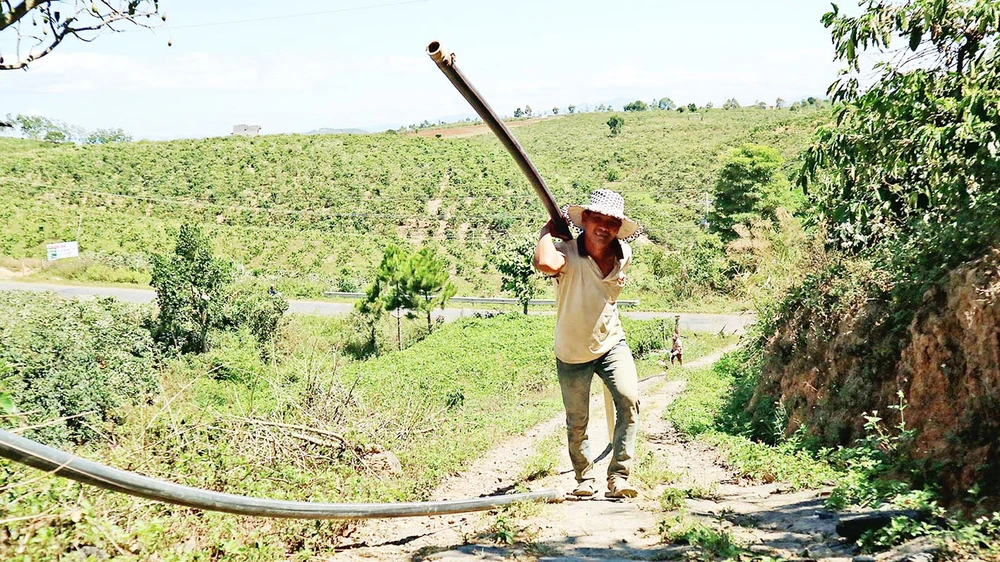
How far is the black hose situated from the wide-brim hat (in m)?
2.21

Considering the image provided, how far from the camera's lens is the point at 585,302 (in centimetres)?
Result: 540

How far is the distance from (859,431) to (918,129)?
8.05ft

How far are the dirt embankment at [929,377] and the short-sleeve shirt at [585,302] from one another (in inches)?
75.8

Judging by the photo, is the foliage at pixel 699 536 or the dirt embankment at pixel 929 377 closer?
the foliage at pixel 699 536

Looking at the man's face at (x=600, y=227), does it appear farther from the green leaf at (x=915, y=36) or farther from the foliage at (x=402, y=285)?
the foliage at (x=402, y=285)

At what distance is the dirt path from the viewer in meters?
4.07

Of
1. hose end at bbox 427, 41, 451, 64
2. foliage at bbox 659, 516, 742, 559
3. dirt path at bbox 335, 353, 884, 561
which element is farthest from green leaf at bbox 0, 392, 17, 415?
foliage at bbox 659, 516, 742, 559

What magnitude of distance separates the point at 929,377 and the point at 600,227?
2.52m

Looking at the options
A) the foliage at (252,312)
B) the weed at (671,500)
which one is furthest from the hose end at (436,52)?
the foliage at (252,312)

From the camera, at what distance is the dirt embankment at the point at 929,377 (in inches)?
174

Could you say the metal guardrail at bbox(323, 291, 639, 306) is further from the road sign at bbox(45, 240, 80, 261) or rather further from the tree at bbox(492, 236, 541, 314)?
the road sign at bbox(45, 240, 80, 261)

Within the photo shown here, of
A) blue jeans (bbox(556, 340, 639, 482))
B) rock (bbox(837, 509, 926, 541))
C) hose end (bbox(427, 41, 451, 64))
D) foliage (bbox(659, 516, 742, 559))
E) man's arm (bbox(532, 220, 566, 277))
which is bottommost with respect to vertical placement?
foliage (bbox(659, 516, 742, 559))

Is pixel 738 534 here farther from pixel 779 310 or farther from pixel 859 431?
pixel 779 310

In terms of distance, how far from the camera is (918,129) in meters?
6.11
